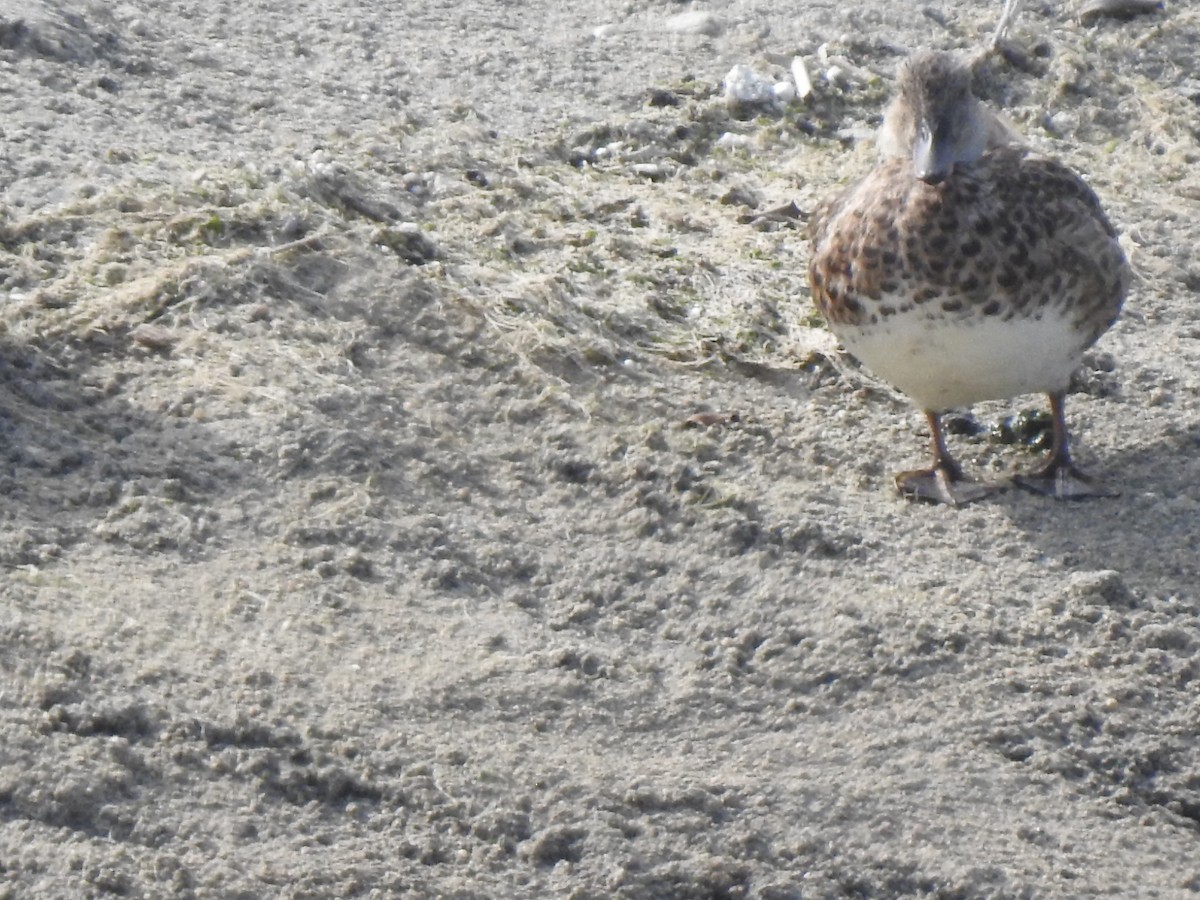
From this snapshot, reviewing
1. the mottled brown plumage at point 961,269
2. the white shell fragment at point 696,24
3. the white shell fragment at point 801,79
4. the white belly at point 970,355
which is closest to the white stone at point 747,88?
the white shell fragment at point 801,79

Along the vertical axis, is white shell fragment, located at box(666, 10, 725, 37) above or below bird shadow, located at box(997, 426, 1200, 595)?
above

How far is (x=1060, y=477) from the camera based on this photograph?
14.3 feet

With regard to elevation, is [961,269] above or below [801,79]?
above

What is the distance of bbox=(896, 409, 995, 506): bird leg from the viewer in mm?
4281

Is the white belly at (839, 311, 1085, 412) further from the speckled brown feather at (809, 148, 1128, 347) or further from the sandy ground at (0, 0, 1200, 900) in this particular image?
the sandy ground at (0, 0, 1200, 900)

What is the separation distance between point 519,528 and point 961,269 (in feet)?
3.83

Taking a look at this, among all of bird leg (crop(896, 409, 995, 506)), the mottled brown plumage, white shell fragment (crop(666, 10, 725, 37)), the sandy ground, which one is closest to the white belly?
the mottled brown plumage

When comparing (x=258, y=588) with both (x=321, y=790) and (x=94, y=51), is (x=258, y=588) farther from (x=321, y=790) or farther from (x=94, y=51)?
(x=94, y=51)

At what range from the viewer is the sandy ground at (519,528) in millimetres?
3229

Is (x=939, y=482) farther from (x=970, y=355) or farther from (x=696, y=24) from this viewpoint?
(x=696, y=24)

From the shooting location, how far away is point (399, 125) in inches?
226

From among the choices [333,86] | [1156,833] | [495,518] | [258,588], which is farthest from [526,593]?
[333,86]

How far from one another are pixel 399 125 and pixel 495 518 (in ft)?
6.97

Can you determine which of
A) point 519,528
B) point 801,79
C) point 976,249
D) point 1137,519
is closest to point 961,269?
point 976,249
